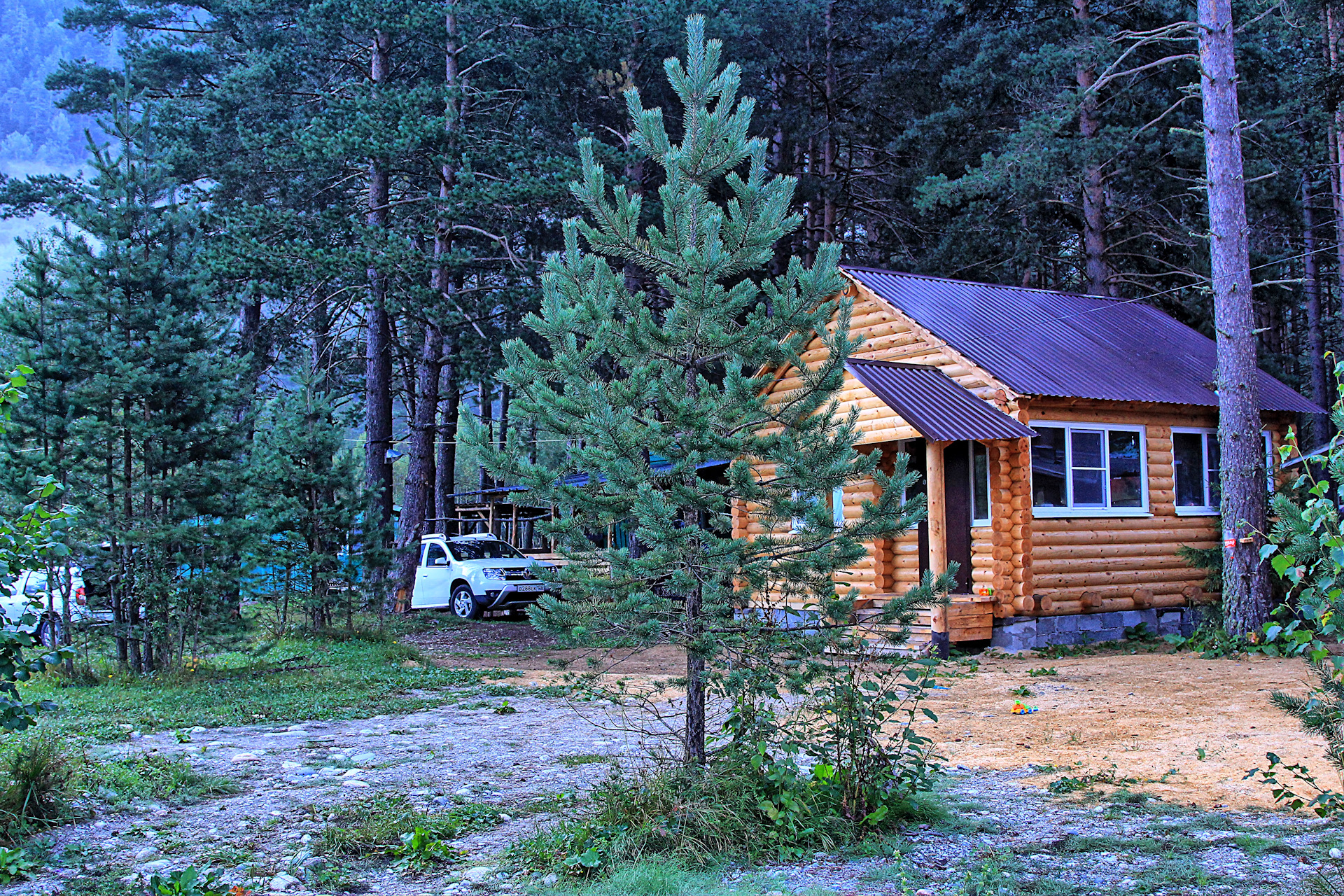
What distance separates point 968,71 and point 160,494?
1904cm

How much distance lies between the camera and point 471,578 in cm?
2139

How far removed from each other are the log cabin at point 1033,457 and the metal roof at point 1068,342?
50 millimetres

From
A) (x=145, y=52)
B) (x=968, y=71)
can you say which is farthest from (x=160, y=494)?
(x=145, y=52)

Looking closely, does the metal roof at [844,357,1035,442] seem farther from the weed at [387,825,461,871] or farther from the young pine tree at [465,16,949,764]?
the weed at [387,825,461,871]

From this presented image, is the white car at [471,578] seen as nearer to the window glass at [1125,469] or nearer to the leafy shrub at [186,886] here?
the window glass at [1125,469]

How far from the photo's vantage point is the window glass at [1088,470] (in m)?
15.5

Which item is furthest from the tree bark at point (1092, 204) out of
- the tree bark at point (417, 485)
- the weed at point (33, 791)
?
the weed at point (33, 791)

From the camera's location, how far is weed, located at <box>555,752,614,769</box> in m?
7.57

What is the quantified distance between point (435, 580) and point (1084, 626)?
42.4 ft

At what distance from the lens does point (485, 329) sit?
22859mm

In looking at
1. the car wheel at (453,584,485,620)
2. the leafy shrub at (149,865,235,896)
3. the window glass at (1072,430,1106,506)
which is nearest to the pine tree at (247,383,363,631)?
the car wheel at (453,584,485,620)

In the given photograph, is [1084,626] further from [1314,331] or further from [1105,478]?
[1314,331]

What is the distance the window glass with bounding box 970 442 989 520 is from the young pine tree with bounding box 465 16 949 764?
9.45m

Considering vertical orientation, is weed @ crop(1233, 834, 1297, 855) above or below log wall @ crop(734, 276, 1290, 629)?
below
